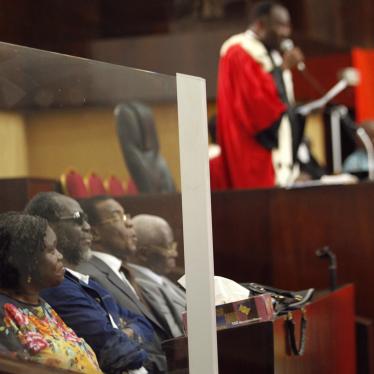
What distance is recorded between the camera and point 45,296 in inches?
61.6

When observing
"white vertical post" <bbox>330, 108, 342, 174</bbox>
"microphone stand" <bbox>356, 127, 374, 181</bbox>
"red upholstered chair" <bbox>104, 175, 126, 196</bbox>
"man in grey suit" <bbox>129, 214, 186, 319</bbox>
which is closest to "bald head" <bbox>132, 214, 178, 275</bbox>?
"man in grey suit" <bbox>129, 214, 186, 319</bbox>

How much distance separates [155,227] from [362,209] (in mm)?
1825

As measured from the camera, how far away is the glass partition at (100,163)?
1543mm

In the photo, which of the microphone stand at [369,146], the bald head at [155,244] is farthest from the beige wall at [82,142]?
the microphone stand at [369,146]

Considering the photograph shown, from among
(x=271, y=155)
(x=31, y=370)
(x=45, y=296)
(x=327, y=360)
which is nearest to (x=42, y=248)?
(x=45, y=296)

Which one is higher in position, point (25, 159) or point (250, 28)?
point (250, 28)

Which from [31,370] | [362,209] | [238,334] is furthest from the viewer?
[362,209]

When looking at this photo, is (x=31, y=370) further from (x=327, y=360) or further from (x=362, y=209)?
(x=362, y=209)

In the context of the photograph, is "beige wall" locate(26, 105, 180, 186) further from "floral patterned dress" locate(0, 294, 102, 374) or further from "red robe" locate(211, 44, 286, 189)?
"red robe" locate(211, 44, 286, 189)

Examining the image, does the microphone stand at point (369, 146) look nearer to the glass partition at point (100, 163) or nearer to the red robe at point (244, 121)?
the red robe at point (244, 121)

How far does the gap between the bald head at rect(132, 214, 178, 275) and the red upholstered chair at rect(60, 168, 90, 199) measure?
14 cm

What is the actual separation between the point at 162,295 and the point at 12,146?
1.64ft

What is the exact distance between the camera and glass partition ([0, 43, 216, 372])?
1.54 metres

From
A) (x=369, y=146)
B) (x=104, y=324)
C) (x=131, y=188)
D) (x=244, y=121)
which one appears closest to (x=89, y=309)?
(x=104, y=324)
